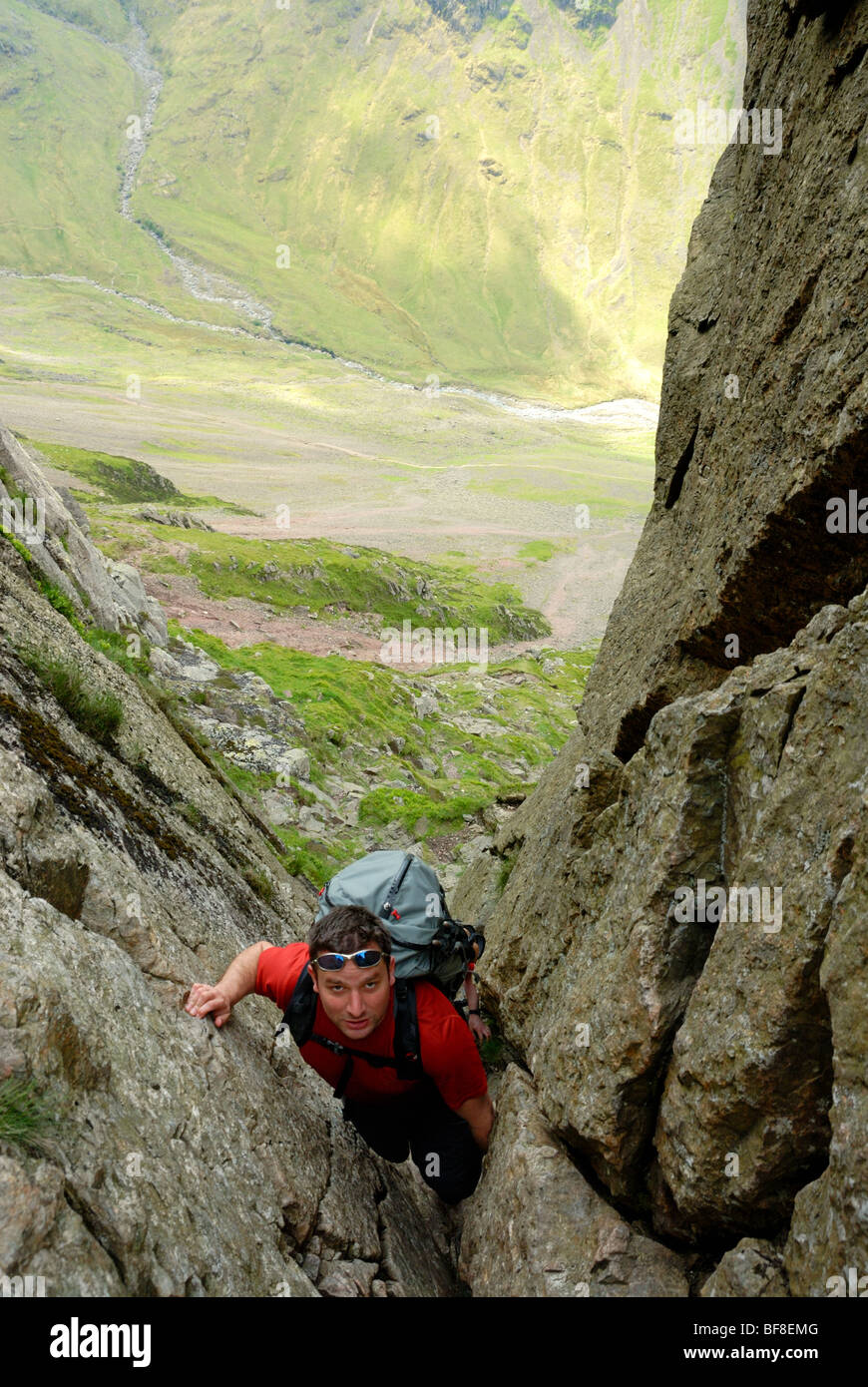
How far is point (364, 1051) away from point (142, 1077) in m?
2.25

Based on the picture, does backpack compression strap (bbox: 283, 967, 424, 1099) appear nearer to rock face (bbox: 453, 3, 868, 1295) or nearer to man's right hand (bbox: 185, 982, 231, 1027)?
Result: man's right hand (bbox: 185, 982, 231, 1027)

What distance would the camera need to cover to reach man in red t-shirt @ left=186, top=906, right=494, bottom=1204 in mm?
7105

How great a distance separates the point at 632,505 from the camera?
164m

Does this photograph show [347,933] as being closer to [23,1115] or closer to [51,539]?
[23,1115]

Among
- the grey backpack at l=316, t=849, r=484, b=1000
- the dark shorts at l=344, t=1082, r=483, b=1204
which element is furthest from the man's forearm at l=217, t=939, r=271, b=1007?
the dark shorts at l=344, t=1082, r=483, b=1204

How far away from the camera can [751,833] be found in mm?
6340

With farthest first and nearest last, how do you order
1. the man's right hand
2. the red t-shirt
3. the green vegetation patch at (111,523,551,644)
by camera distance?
the green vegetation patch at (111,523,551,644), the red t-shirt, the man's right hand

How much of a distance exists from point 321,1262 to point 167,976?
108 inches

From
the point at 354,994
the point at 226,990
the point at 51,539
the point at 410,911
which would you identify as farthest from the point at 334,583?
the point at 354,994

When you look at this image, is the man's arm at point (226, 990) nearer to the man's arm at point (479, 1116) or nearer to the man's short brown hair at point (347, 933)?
the man's short brown hair at point (347, 933)

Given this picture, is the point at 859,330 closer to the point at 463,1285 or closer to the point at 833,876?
the point at 833,876

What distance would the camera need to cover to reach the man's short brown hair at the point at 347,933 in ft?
23.2

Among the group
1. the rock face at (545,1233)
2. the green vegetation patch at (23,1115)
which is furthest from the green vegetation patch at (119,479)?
the green vegetation patch at (23,1115)
